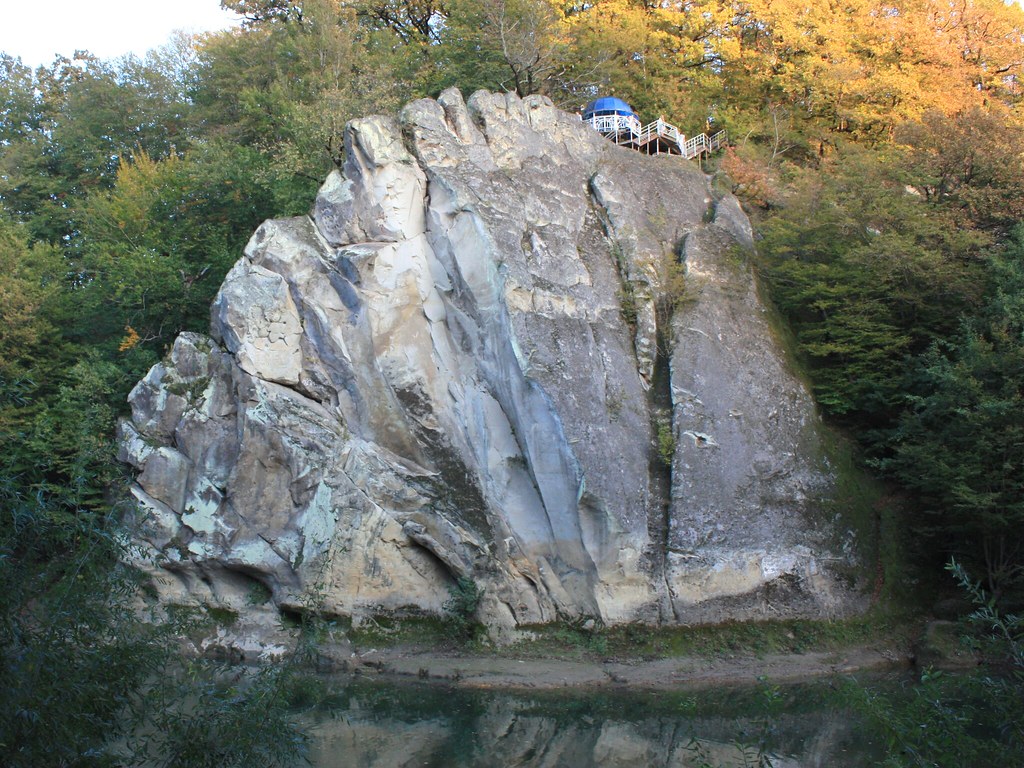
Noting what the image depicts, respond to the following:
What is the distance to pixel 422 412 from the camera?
21.0m

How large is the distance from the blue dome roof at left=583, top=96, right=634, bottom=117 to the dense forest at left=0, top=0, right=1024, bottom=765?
5.90 ft

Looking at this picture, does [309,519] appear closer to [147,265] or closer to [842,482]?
[147,265]

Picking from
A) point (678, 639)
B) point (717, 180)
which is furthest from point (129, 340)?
point (717, 180)

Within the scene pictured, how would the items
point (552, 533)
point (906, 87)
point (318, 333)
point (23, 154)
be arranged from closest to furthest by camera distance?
1. point (552, 533)
2. point (318, 333)
3. point (906, 87)
4. point (23, 154)

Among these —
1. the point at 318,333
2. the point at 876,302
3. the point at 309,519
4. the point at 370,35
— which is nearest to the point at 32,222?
the point at 370,35

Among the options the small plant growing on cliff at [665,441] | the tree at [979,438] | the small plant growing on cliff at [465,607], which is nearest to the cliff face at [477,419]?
the small plant growing on cliff at [665,441]

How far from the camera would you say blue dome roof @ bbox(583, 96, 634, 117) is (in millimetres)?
27984

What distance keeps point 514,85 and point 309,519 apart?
53.6 ft

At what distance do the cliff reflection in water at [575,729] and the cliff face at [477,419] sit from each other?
245 cm

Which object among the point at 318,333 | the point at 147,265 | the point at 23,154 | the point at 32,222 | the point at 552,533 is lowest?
the point at 552,533

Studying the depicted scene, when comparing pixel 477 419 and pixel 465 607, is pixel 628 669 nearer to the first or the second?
pixel 465 607

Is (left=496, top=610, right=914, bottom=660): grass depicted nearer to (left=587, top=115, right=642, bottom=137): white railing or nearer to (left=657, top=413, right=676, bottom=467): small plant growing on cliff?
(left=657, top=413, right=676, bottom=467): small plant growing on cliff

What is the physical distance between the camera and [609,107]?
28.0 m

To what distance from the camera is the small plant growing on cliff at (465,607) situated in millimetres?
19266
